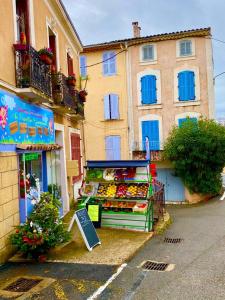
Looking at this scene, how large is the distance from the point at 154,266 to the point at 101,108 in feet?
57.9

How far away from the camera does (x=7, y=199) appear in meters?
7.68

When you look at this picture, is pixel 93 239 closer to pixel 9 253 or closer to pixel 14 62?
pixel 9 253

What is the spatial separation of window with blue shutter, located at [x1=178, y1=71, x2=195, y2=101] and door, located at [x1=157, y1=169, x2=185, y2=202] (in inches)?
197

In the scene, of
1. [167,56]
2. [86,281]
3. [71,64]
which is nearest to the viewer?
[86,281]

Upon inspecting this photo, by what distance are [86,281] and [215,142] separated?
14.1m

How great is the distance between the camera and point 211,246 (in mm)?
8922

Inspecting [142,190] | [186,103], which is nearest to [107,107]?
[186,103]

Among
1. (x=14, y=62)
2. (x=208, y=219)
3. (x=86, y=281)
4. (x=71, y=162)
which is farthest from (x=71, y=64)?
(x=86, y=281)

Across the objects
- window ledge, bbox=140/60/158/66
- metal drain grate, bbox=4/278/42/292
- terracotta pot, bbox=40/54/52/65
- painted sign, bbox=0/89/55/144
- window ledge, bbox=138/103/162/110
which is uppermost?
window ledge, bbox=140/60/158/66

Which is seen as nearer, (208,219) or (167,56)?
(208,219)

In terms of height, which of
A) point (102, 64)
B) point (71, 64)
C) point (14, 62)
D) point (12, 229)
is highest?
point (102, 64)

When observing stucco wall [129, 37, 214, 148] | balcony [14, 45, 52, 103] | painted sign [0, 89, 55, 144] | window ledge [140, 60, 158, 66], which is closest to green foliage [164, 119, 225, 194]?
stucco wall [129, 37, 214, 148]

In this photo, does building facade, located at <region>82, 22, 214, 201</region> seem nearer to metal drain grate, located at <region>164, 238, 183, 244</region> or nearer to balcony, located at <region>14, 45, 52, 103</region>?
metal drain grate, located at <region>164, 238, 183, 244</region>

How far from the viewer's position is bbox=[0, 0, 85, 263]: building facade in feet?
25.3
